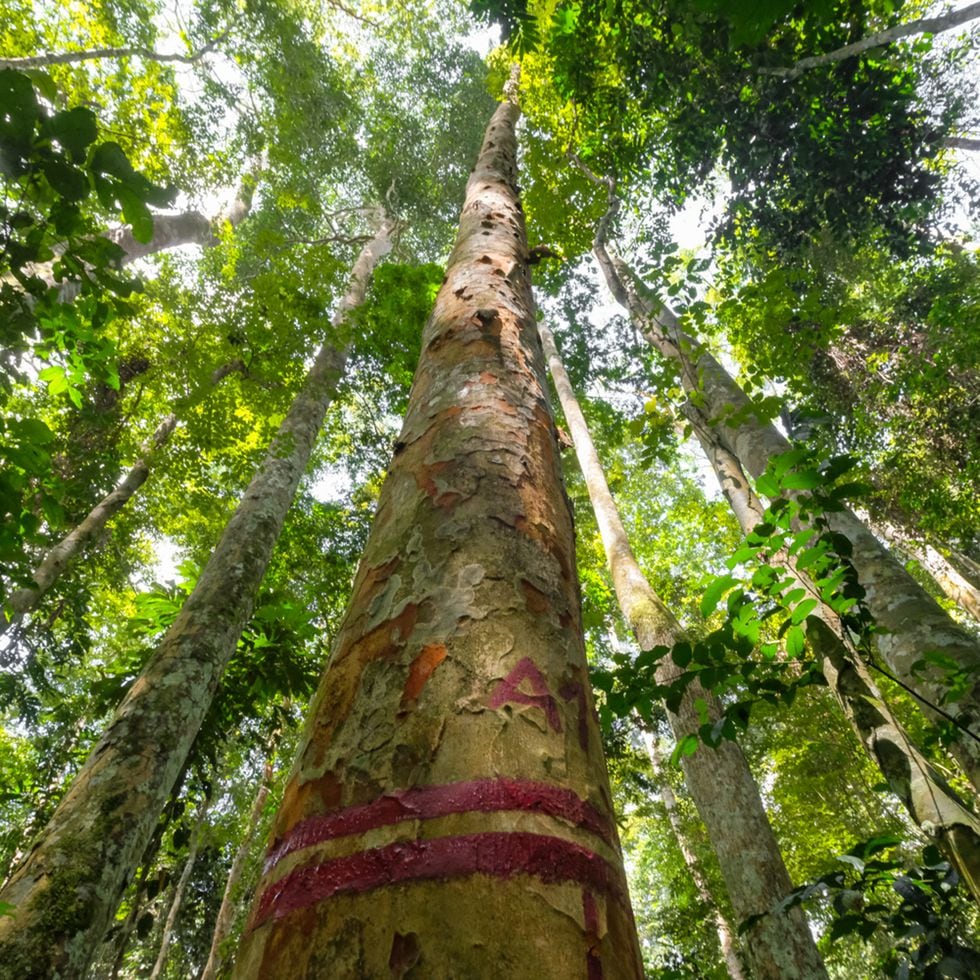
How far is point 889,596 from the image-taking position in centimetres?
300

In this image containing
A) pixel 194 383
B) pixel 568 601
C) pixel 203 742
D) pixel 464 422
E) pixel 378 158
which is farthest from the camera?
pixel 378 158

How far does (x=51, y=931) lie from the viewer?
2.13 meters

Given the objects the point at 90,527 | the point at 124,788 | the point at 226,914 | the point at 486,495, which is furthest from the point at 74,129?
the point at 226,914

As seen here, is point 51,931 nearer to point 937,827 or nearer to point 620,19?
point 937,827

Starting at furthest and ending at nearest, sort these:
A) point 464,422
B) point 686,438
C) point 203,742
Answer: point 686,438 < point 203,742 < point 464,422

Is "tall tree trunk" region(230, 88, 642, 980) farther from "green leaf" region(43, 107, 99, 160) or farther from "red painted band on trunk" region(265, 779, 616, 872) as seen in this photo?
"green leaf" region(43, 107, 99, 160)

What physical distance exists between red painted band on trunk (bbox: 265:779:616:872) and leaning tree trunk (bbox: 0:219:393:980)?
241 cm

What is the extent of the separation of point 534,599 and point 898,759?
4.22 ft

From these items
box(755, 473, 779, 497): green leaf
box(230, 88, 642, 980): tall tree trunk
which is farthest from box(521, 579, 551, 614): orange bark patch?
box(755, 473, 779, 497): green leaf

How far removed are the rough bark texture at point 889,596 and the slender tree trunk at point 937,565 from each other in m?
7.37

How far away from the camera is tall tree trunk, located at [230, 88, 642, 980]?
1.61ft

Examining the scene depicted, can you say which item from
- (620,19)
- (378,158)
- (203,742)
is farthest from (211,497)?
(378,158)

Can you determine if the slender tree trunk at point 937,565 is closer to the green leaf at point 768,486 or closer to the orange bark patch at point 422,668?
the green leaf at point 768,486

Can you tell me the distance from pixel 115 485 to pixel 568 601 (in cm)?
846
